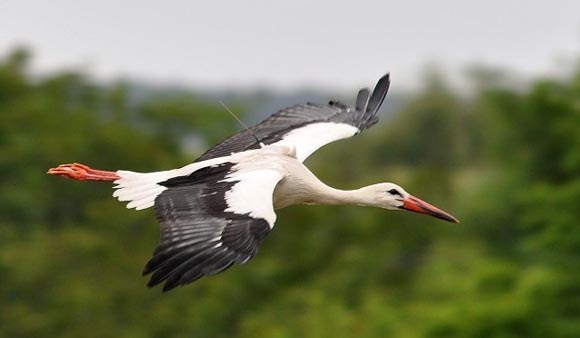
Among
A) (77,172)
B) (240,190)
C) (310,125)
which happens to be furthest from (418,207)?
(77,172)

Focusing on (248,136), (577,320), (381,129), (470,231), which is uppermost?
(248,136)

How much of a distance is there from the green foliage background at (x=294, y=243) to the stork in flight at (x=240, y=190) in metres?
8.69

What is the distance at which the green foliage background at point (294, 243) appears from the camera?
25.0 metres

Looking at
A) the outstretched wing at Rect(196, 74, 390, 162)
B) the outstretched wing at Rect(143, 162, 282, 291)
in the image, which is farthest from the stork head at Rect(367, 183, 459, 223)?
the outstretched wing at Rect(143, 162, 282, 291)

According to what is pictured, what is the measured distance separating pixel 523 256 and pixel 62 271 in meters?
10.9

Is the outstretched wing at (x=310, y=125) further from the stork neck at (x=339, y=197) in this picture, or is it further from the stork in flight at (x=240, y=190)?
the stork neck at (x=339, y=197)

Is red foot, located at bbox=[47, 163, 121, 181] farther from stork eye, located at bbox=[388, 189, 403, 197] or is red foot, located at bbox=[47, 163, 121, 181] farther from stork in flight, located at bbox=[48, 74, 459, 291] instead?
stork eye, located at bbox=[388, 189, 403, 197]

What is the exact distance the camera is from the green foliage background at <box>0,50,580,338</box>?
81.9 ft

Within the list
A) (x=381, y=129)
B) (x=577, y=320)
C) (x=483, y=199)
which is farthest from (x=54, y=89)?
(x=577, y=320)

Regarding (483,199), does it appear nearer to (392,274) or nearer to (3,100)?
(392,274)

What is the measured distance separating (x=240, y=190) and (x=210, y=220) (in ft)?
1.63

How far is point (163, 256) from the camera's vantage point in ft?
29.9

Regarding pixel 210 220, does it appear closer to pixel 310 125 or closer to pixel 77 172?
pixel 77 172

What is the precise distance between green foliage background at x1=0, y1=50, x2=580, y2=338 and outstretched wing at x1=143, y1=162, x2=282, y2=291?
1088 centimetres
